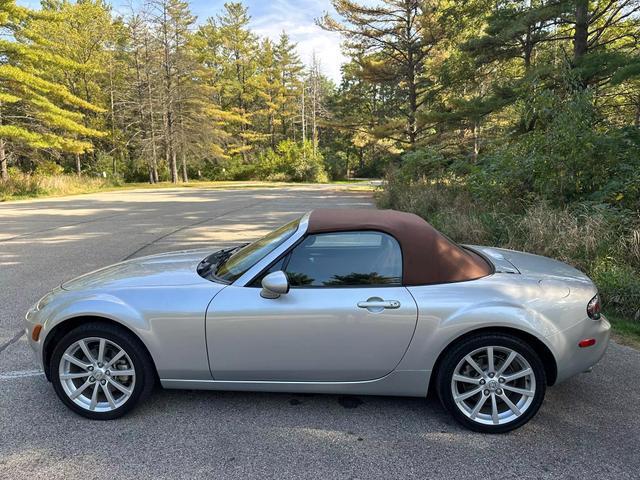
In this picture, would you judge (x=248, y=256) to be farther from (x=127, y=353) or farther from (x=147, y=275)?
(x=127, y=353)

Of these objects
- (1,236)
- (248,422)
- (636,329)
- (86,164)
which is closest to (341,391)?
(248,422)

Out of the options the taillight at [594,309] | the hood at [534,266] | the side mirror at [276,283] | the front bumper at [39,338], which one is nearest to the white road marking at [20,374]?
the front bumper at [39,338]

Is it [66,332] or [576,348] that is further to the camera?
[66,332]

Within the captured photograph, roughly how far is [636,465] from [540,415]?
0.59 metres

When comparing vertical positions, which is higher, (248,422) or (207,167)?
(207,167)

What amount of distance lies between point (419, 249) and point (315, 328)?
889mm

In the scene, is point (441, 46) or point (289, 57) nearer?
point (441, 46)

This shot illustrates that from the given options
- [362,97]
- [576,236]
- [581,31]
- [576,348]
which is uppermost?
[362,97]

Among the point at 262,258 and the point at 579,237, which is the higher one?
the point at 262,258

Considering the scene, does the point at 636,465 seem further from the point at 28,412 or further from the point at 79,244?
the point at 79,244

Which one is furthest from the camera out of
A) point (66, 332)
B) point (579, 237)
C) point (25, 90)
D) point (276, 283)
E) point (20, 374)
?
point (25, 90)

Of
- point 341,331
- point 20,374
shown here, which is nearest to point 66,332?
point 20,374

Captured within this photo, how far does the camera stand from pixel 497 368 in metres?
2.76

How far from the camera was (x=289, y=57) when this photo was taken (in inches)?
2222
